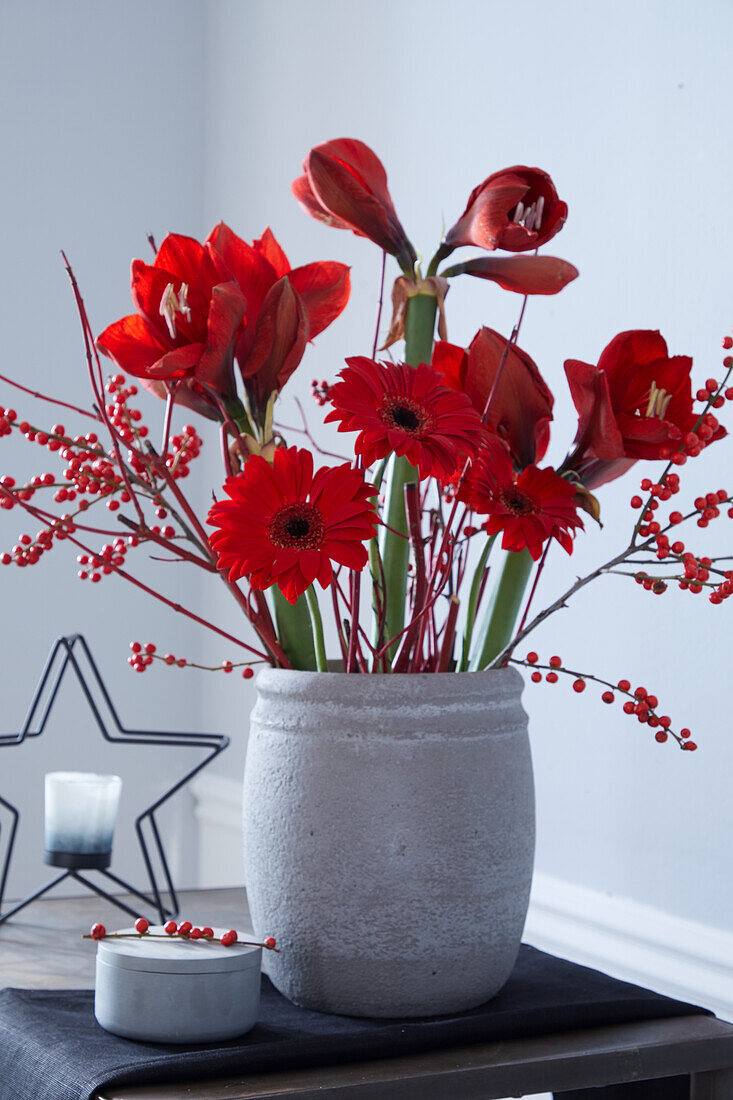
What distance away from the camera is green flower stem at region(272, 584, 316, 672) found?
2.25 feet

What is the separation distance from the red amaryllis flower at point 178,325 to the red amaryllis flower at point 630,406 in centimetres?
18

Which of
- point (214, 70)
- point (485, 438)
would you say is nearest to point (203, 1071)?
point (485, 438)

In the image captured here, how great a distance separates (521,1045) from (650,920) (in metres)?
A: 0.44

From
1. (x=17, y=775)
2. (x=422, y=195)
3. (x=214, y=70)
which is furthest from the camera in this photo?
(x=214, y=70)

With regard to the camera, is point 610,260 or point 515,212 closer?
point 515,212

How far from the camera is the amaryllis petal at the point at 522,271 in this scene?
0.65 m

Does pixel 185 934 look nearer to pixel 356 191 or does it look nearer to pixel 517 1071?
pixel 517 1071

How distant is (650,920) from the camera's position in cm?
102

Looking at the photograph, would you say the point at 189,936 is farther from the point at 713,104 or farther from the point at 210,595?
the point at 210,595

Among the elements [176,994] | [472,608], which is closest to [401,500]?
[472,608]

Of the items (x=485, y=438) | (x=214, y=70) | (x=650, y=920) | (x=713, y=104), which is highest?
(x=214, y=70)

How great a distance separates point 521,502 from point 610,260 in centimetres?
53

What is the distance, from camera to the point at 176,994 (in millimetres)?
583

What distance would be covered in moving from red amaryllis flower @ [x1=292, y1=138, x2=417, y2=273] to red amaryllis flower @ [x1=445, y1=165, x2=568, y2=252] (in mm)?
41
